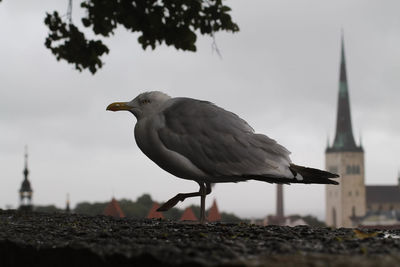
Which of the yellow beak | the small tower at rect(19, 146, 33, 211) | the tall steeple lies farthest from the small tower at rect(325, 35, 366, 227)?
the yellow beak

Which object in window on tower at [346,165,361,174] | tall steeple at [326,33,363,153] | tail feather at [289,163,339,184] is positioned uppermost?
tall steeple at [326,33,363,153]

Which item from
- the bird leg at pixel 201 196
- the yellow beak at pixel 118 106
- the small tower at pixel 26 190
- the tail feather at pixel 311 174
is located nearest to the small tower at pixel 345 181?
the small tower at pixel 26 190

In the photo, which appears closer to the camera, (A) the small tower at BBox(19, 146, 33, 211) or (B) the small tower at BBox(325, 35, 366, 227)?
(A) the small tower at BBox(19, 146, 33, 211)

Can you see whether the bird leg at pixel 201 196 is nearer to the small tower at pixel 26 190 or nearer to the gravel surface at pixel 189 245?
the gravel surface at pixel 189 245

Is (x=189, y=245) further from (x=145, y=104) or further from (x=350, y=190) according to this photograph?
(x=350, y=190)

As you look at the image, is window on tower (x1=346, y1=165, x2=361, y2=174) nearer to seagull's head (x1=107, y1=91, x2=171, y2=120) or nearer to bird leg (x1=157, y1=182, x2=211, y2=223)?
bird leg (x1=157, y1=182, x2=211, y2=223)

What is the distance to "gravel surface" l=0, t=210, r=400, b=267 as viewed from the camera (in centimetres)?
439

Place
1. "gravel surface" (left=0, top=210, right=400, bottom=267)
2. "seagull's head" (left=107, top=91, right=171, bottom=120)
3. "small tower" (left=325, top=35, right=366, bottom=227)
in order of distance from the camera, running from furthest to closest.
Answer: "small tower" (left=325, top=35, right=366, bottom=227), "seagull's head" (left=107, top=91, right=171, bottom=120), "gravel surface" (left=0, top=210, right=400, bottom=267)

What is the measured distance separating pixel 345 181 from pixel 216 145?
138867 millimetres

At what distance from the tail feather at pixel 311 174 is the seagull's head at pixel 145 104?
1404mm

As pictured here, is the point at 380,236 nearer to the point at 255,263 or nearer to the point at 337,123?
the point at 255,263

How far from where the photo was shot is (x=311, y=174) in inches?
258

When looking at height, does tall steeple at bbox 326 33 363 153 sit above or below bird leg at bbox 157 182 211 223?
above

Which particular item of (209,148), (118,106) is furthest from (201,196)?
(118,106)
